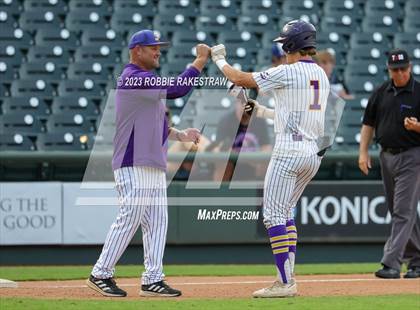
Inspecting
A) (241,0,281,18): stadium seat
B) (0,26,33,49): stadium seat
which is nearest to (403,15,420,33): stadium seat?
(241,0,281,18): stadium seat

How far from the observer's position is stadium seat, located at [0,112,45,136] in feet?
42.8

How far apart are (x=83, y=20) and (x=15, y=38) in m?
1.11

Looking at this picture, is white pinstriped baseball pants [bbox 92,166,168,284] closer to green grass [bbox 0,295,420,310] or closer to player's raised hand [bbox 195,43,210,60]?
green grass [bbox 0,295,420,310]

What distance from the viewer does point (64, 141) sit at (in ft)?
42.3

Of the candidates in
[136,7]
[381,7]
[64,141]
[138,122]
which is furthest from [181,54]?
[138,122]

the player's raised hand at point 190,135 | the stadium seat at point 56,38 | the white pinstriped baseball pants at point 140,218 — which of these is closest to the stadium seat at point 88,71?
the stadium seat at point 56,38

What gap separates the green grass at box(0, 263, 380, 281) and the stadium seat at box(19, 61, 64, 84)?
11.9 feet

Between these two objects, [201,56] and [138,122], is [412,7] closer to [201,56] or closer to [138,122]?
[201,56]

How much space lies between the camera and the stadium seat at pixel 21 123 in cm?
1305

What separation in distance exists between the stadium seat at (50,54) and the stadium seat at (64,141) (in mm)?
1716

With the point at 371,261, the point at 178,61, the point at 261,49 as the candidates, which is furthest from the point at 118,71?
the point at 371,261

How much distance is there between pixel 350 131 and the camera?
13.8 m

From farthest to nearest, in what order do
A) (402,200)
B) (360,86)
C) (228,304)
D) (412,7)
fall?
(412,7), (360,86), (402,200), (228,304)

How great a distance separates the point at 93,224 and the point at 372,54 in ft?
19.4
